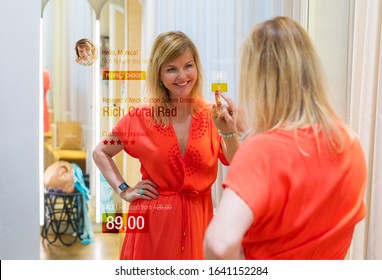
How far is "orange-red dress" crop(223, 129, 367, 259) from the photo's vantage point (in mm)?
962

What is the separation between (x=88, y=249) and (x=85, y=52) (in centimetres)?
53

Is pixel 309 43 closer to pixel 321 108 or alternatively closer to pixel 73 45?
pixel 321 108

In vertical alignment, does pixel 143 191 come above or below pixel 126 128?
below

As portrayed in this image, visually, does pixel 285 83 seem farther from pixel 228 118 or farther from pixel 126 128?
pixel 126 128

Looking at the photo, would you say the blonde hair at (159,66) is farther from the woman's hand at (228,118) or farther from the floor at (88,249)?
the floor at (88,249)

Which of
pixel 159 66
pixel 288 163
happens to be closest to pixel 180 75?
pixel 159 66

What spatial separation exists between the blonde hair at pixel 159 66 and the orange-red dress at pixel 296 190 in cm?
38

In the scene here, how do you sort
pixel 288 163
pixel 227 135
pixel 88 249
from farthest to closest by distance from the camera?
1. pixel 88 249
2. pixel 227 135
3. pixel 288 163

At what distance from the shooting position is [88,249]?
1.40 m

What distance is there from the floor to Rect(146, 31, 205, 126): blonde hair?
13.9 inches

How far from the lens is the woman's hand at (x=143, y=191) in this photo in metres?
1.35

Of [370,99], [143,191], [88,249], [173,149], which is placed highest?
[370,99]

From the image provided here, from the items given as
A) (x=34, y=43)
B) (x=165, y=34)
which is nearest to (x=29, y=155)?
(x=34, y=43)

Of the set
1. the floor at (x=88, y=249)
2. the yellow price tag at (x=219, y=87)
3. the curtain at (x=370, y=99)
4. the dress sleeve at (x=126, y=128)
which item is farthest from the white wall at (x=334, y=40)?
the floor at (x=88, y=249)
